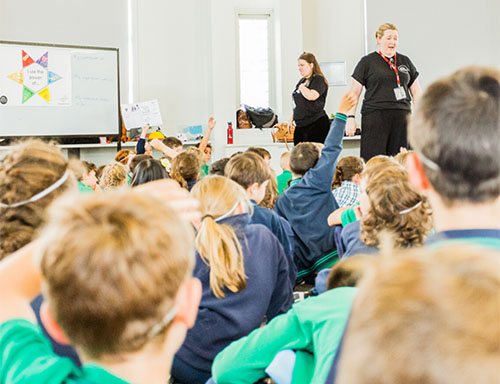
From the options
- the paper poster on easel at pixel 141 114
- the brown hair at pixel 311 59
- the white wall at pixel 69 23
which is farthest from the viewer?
the white wall at pixel 69 23

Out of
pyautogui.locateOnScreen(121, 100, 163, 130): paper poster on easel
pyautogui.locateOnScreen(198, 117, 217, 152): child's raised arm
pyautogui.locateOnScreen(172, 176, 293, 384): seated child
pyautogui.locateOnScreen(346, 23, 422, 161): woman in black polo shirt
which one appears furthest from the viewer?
pyautogui.locateOnScreen(121, 100, 163, 130): paper poster on easel

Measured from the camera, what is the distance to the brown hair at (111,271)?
70 cm

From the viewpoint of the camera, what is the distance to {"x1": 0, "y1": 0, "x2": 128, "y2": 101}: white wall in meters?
6.93

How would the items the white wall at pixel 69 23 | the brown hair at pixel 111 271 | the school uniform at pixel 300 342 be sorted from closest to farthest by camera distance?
Result: the brown hair at pixel 111 271, the school uniform at pixel 300 342, the white wall at pixel 69 23

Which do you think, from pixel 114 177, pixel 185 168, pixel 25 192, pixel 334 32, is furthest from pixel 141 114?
pixel 25 192

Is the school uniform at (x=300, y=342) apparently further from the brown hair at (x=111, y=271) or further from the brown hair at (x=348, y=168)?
the brown hair at (x=348, y=168)

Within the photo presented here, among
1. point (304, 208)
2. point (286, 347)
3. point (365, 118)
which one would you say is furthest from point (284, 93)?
point (286, 347)

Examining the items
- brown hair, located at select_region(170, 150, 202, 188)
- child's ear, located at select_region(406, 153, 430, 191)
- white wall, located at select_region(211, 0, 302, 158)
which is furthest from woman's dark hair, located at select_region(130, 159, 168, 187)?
white wall, located at select_region(211, 0, 302, 158)

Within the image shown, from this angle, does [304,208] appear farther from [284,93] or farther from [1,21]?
[1,21]

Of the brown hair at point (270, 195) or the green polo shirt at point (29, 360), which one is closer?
the green polo shirt at point (29, 360)

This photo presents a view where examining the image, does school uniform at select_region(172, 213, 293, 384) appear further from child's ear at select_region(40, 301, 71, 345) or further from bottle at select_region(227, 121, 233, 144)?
bottle at select_region(227, 121, 233, 144)

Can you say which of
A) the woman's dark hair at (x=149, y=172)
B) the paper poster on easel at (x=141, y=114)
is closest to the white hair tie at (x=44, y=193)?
the woman's dark hair at (x=149, y=172)

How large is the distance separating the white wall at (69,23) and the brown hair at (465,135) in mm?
6788

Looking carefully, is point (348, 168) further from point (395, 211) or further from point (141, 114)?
point (141, 114)
